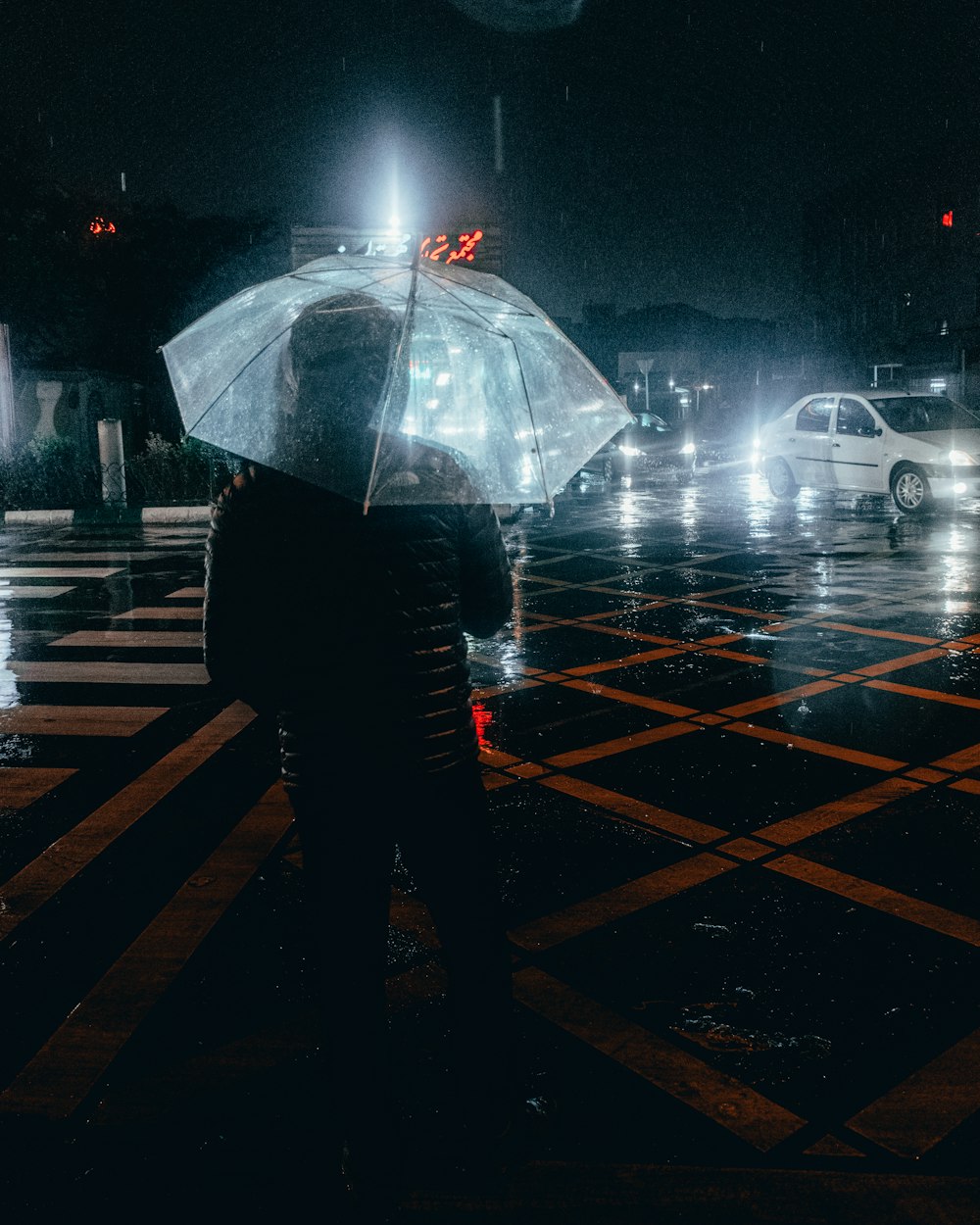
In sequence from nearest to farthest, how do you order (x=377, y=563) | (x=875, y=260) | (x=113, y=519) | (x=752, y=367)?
1. (x=377, y=563)
2. (x=113, y=519)
3. (x=875, y=260)
4. (x=752, y=367)

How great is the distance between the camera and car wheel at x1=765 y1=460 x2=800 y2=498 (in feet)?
63.5

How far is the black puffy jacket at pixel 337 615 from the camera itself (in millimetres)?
2312

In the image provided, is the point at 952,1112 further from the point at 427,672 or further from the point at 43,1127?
the point at 43,1127

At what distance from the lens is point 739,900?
160 inches

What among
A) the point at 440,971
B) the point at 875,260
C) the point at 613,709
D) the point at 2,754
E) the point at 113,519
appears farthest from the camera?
the point at 875,260

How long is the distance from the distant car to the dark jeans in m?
26.1

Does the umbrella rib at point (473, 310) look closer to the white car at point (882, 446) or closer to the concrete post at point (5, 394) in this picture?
the white car at point (882, 446)

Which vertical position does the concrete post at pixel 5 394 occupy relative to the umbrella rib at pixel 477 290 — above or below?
above

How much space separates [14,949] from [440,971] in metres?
1.44

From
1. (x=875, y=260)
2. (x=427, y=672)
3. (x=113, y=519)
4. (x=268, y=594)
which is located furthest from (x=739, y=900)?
(x=875, y=260)

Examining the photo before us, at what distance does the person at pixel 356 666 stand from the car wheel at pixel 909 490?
15.4m

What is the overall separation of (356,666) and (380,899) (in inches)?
20.5

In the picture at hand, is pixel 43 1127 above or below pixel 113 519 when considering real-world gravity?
below

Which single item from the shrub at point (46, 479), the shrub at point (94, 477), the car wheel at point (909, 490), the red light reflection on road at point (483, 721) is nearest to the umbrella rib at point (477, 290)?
the red light reflection on road at point (483, 721)
